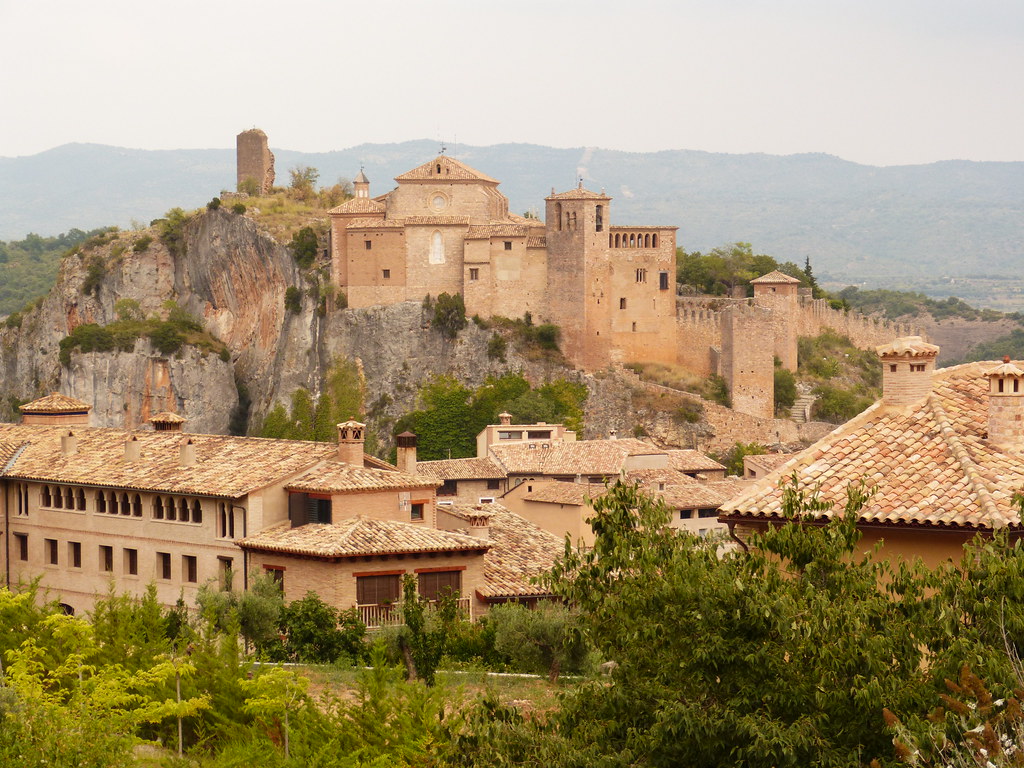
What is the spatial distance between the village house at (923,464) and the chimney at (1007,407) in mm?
11

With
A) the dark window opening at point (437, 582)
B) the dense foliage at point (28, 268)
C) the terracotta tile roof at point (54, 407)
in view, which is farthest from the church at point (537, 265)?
the dense foliage at point (28, 268)

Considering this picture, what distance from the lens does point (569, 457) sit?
6438cm

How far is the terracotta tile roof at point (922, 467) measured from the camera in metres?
17.7

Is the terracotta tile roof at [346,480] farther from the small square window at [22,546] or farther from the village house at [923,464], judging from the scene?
the village house at [923,464]

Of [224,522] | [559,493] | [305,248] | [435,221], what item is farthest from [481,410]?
[224,522]

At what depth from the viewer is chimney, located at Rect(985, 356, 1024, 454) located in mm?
18609

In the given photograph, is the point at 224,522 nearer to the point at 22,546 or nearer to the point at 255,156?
the point at 22,546

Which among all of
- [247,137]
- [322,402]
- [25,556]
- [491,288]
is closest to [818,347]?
[491,288]

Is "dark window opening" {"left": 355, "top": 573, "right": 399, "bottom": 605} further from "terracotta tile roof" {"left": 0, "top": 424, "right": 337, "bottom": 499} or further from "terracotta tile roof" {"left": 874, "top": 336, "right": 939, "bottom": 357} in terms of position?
"terracotta tile roof" {"left": 874, "top": 336, "right": 939, "bottom": 357}

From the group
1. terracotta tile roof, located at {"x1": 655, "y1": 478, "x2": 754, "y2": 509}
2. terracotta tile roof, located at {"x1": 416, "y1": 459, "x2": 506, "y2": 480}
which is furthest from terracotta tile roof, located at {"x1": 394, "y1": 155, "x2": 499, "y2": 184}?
terracotta tile roof, located at {"x1": 655, "y1": 478, "x2": 754, "y2": 509}

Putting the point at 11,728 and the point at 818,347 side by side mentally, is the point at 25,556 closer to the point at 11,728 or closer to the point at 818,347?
the point at 11,728

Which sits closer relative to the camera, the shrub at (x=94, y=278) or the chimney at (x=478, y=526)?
the chimney at (x=478, y=526)

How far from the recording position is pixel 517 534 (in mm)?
42125

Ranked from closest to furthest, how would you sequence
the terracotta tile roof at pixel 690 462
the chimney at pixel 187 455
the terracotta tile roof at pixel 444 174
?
the chimney at pixel 187 455
the terracotta tile roof at pixel 690 462
the terracotta tile roof at pixel 444 174
